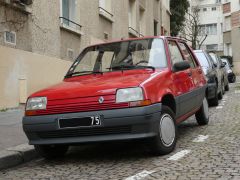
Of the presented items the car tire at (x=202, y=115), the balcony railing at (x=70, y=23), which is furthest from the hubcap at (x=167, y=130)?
the balcony railing at (x=70, y=23)

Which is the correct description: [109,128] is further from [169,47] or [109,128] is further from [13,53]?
[13,53]

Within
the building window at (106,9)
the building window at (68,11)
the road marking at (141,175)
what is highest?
the building window at (106,9)

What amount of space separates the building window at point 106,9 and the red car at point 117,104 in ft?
39.7

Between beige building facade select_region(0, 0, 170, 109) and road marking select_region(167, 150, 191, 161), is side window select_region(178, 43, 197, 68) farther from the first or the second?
beige building facade select_region(0, 0, 170, 109)

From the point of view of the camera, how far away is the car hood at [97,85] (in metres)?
6.24

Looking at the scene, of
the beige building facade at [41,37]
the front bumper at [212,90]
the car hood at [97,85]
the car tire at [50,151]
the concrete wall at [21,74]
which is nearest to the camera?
the car hood at [97,85]

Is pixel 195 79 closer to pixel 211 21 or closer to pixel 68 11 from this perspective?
pixel 68 11

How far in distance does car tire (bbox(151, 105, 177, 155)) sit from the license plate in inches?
31.8

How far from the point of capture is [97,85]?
6.42 meters

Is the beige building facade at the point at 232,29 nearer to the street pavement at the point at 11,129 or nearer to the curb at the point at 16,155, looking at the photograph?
the street pavement at the point at 11,129

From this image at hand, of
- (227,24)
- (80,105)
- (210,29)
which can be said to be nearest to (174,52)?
(80,105)

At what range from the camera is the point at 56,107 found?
20.8 feet

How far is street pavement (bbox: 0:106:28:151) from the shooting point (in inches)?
303

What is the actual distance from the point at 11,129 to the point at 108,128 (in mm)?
3600
